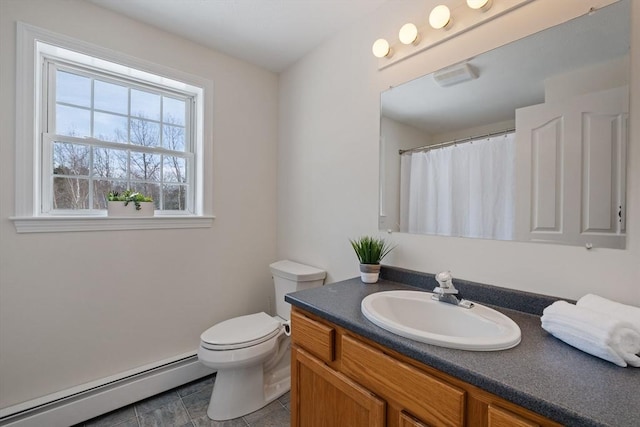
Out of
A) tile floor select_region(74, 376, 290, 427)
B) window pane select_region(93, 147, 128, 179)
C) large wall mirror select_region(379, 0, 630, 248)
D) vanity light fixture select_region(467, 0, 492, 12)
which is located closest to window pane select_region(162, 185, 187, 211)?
window pane select_region(93, 147, 128, 179)

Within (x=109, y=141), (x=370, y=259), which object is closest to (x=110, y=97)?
(x=109, y=141)

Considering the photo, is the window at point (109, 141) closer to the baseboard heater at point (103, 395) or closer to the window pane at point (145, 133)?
Answer: the window pane at point (145, 133)

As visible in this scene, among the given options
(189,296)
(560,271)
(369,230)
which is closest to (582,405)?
(560,271)

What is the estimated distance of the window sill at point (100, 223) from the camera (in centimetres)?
142

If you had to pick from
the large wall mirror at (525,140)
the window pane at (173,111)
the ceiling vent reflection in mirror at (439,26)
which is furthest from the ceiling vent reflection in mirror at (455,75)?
the window pane at (173,111)

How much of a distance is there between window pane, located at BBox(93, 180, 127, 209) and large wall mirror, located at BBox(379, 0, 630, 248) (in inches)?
67.7

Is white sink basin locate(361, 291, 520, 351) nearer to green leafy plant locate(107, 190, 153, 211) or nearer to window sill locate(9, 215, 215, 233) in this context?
window sill locate(9, 215, 215, 233)

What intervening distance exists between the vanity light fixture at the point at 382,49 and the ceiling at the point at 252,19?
25 centimetres

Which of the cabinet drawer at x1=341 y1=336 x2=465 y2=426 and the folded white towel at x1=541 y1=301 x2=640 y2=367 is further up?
the folded white towel at x1=541 y1=301 x2=640 y2=367

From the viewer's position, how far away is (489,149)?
116 cm

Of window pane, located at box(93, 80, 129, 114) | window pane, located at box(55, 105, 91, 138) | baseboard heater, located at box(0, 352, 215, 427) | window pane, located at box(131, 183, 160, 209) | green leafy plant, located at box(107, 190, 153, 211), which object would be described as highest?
window pane, located at box(93, 80, 129, 114)

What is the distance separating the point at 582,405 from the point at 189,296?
1.99 metres

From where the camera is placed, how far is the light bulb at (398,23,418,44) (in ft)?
4.32

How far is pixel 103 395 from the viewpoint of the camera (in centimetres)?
157
